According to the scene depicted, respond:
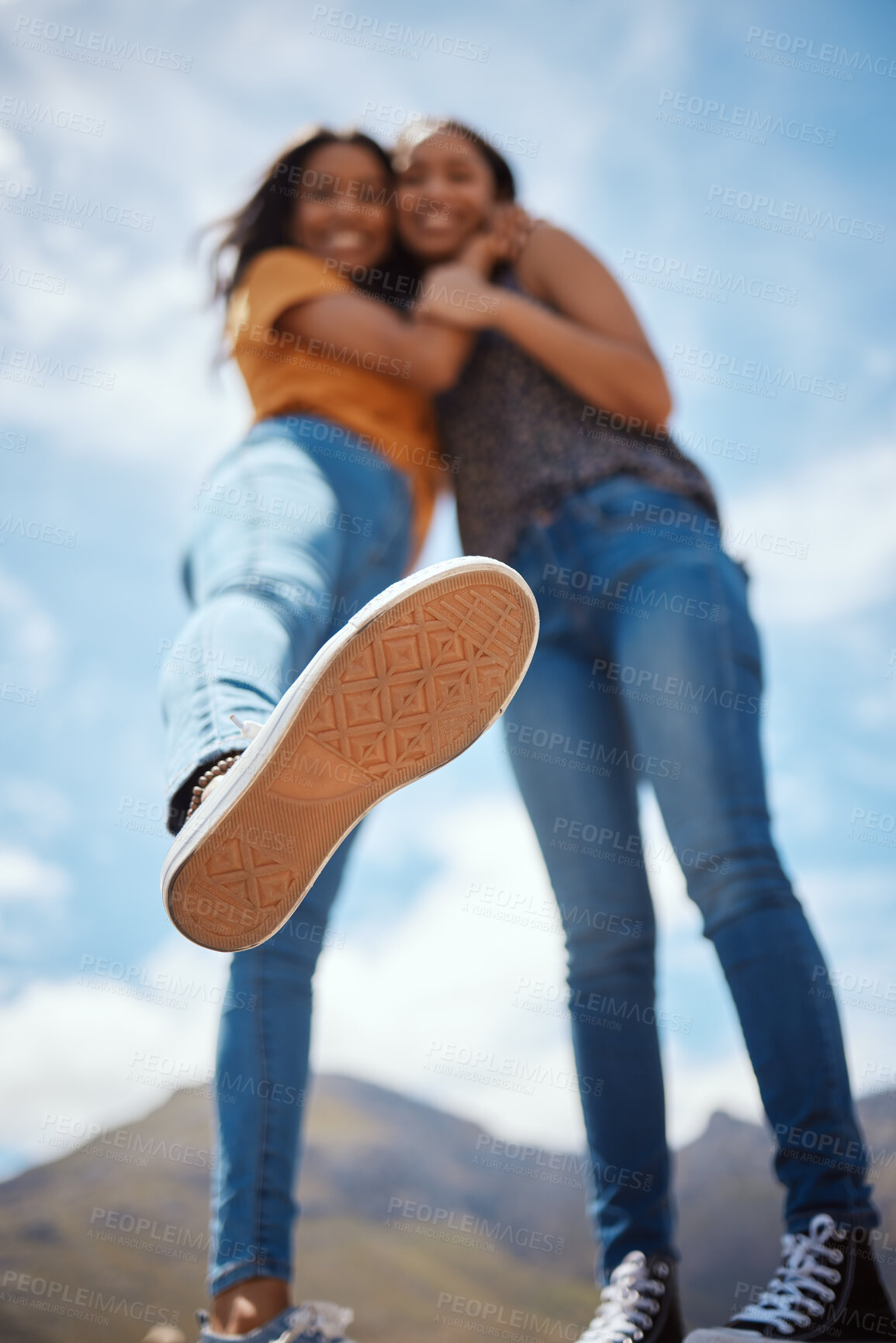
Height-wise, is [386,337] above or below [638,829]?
above

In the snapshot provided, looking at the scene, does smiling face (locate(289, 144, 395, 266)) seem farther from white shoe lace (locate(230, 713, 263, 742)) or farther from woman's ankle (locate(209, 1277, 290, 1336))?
woman's ankle (locate(209, 1277, 290, 1336))

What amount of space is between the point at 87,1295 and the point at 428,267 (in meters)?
2.00

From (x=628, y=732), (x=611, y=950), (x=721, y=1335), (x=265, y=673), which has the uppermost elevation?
(x=628, y=732)

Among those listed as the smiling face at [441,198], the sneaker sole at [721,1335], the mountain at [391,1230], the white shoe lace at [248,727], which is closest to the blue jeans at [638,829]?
the sneaker sole at [721,1335]

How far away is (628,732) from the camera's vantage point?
136cm

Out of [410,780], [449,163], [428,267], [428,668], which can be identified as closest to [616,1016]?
[410,780]

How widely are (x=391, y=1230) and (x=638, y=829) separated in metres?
1.45

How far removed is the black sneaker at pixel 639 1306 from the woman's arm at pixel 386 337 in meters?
1.26

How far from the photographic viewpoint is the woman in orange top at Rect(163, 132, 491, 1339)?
99 cm

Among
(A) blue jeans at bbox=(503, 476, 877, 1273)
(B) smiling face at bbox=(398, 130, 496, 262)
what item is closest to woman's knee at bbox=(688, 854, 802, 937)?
(A) blue jeans at bbox=(503, 476, 877, 1273)

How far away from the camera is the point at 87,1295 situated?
170 cm

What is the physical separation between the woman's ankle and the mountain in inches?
28.9

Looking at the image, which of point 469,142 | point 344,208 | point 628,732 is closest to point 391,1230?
point 628,732

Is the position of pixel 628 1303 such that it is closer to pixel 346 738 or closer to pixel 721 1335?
pixel 721 1335
